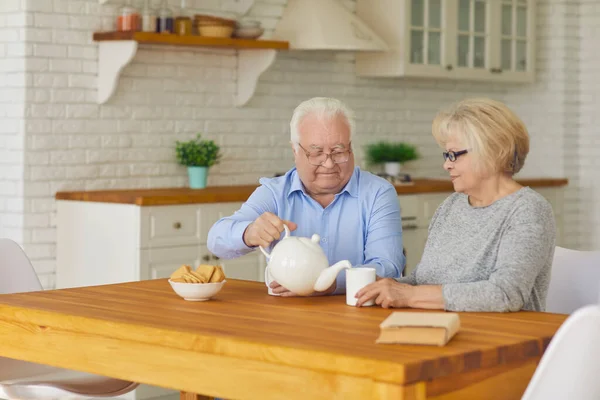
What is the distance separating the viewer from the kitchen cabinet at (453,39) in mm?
6277

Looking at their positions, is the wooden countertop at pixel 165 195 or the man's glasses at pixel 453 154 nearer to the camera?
the man's glasses at pixel 453 154

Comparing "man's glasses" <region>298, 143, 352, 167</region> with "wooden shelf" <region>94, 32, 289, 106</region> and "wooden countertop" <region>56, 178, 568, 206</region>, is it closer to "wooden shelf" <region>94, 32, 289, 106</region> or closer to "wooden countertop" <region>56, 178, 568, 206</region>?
"wooden countertop" <region>56, 178, 568, 206</region>

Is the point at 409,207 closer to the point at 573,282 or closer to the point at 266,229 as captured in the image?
the point at 573,282

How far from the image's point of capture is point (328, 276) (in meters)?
2.68

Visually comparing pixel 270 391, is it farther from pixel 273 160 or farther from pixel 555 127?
pixel 555 127

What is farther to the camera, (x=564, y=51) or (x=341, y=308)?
(x=564, y=51)

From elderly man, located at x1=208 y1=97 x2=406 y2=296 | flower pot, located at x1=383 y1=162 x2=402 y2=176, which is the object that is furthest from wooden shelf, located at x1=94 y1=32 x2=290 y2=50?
Result: elderly man, located at x1=208 y1=97 x2=406 y2=296

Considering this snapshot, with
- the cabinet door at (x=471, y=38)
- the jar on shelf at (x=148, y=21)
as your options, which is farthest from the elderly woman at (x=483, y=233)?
the cabinet door at (x=471, y=38)

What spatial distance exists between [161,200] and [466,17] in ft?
9.30

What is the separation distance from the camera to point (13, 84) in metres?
4.89

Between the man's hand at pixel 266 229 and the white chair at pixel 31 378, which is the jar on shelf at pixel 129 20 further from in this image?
the man's hand at pixel 266 229

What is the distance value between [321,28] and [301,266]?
3.28m

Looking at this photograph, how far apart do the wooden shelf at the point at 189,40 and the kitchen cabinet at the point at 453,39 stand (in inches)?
37.2

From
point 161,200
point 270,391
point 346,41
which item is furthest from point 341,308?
point 346,41
